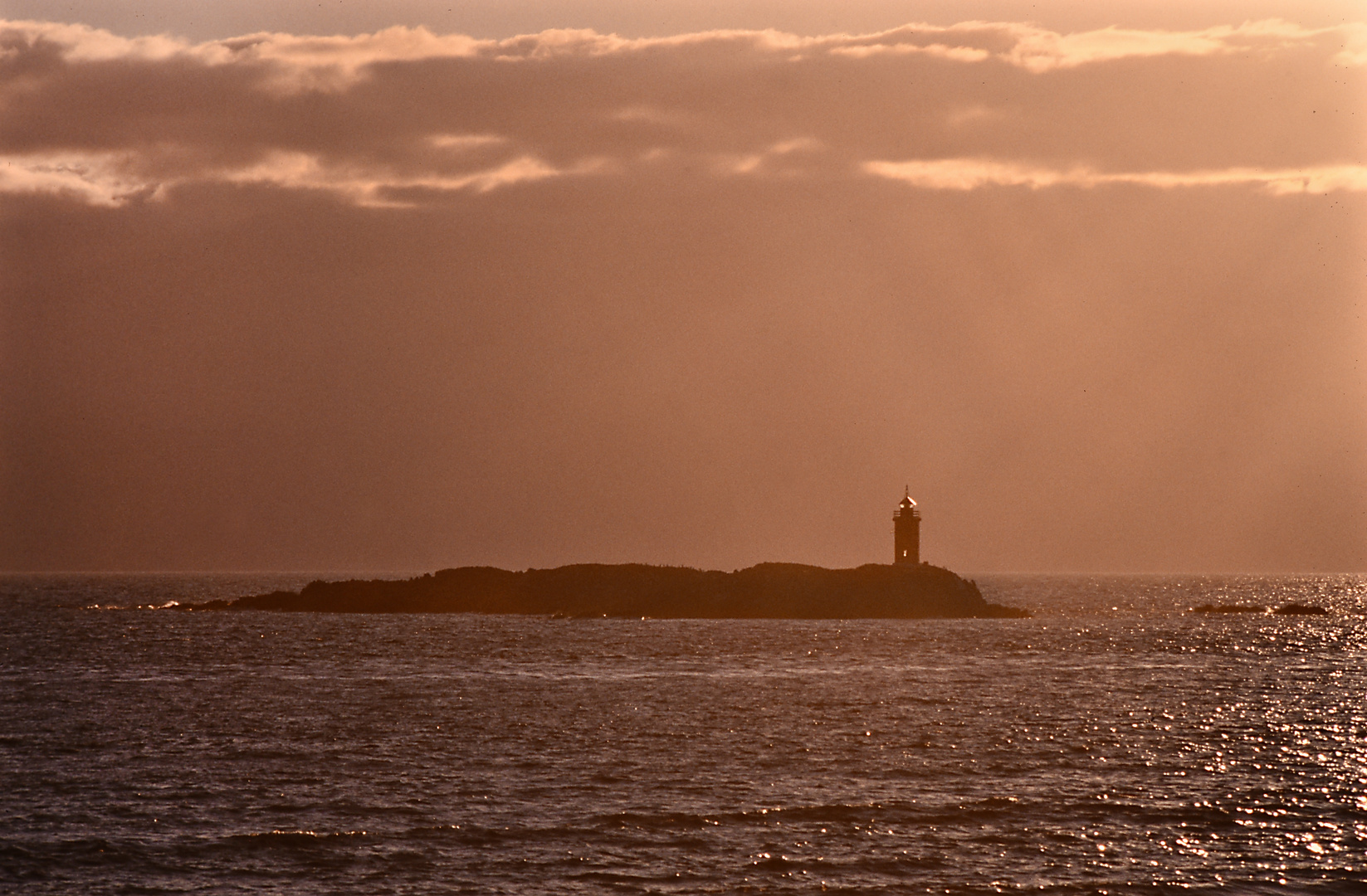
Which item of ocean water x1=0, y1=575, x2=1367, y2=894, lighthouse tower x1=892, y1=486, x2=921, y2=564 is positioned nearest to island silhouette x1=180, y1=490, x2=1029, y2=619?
lighthouse tower x1=892, y1=486, x2=921, y2=564

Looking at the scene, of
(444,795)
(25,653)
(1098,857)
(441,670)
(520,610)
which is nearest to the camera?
(1098,857)

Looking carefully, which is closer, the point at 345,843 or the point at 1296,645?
the point at 345,843

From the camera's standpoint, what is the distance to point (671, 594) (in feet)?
447

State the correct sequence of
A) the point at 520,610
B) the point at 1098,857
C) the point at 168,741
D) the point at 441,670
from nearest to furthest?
the point at 1098,857, the point at 168,741, the point at 441,670, the point at 520,610

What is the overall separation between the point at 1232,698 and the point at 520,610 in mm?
94185

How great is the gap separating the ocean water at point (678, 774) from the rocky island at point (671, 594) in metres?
43.5

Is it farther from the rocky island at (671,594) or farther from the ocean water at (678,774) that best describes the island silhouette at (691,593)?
the ocean water at (678,774)

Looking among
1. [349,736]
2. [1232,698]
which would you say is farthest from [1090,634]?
[349,736]

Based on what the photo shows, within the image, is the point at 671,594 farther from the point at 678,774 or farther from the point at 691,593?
the point at 678,774

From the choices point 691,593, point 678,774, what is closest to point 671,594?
point 691,593

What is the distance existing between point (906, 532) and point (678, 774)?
320 feet

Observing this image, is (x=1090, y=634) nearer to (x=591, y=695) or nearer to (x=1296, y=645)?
(x=1296, y=645)

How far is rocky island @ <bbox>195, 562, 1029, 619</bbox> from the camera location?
423 feet

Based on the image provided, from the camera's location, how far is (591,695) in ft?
205
